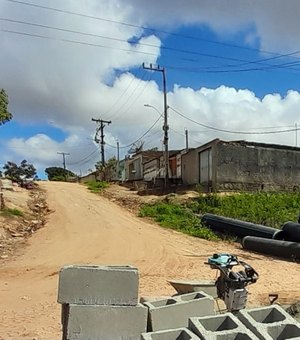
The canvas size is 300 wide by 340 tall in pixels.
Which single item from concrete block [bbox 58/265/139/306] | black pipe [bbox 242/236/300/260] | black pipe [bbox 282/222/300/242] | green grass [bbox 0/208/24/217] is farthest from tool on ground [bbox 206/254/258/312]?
green grass [bbox 0/208/24/217]

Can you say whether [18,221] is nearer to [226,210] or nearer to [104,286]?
[226,210]

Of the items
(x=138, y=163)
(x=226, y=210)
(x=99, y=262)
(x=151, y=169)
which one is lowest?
(x=99, y=262)

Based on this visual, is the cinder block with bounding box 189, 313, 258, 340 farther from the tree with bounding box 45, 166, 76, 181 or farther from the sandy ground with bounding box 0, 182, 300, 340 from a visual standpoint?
the tree with bounding box 45, 166, 76, 181

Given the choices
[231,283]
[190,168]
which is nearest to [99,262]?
[231,283]

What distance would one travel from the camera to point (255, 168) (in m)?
A: 25.5

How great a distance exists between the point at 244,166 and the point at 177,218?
28.6ft

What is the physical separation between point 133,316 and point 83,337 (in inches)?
21.2

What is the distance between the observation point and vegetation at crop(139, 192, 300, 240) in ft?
53.4

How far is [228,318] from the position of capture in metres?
4.03

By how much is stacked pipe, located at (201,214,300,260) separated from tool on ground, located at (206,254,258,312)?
6.19 m

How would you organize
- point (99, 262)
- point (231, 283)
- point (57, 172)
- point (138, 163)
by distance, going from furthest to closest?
point (57, 172), point (138, 163), point (99, 262), point (231, 283)

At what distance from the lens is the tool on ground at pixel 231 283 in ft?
17.1

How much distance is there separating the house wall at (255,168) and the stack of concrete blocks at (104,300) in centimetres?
1972

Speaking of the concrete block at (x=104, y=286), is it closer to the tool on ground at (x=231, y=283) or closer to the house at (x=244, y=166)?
the tool on ground at (x=231, y=283)
